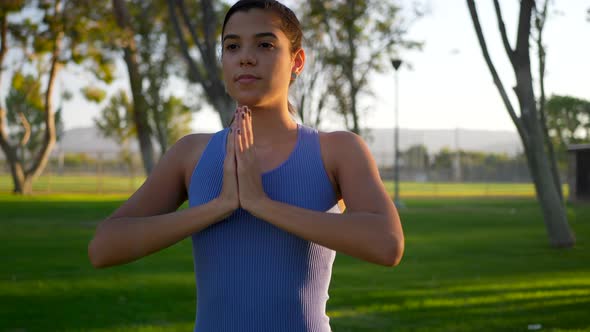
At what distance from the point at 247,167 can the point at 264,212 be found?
12cm

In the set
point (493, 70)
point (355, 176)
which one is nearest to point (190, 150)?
point (355, 176)

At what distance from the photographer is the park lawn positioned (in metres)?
7.91

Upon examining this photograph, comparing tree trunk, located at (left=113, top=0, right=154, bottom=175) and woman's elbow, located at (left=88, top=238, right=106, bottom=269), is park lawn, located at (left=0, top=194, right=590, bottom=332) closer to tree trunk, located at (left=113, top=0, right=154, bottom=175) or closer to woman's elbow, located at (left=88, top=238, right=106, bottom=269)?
woman's elbow, located at (left=88, top=238, right=106, bottom=269)

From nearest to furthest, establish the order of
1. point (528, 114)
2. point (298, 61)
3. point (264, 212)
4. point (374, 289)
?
point (264, 212), point (298, 61), point (374, 289), point (528, 114)

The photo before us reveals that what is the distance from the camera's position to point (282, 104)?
2.03 m

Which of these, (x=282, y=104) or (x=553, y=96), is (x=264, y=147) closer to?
(x=282, y=104)

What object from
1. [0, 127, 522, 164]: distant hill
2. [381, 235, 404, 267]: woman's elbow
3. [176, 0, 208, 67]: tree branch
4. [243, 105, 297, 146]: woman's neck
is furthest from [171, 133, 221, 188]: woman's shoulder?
[0, 127, 522, 164]: distant hill

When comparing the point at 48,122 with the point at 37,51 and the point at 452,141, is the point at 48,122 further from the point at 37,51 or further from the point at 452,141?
the point at 452,141

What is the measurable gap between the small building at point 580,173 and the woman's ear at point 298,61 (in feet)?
125

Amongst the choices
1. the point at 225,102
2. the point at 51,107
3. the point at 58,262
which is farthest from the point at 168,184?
the point at 51,107

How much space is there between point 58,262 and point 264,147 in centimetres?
1161

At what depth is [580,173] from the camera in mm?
38125

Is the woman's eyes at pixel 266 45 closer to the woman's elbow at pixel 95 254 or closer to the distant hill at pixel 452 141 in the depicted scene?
the woman's elbow at pixel 95 254

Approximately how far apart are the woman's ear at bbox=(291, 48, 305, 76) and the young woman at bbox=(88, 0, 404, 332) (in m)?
0.10
